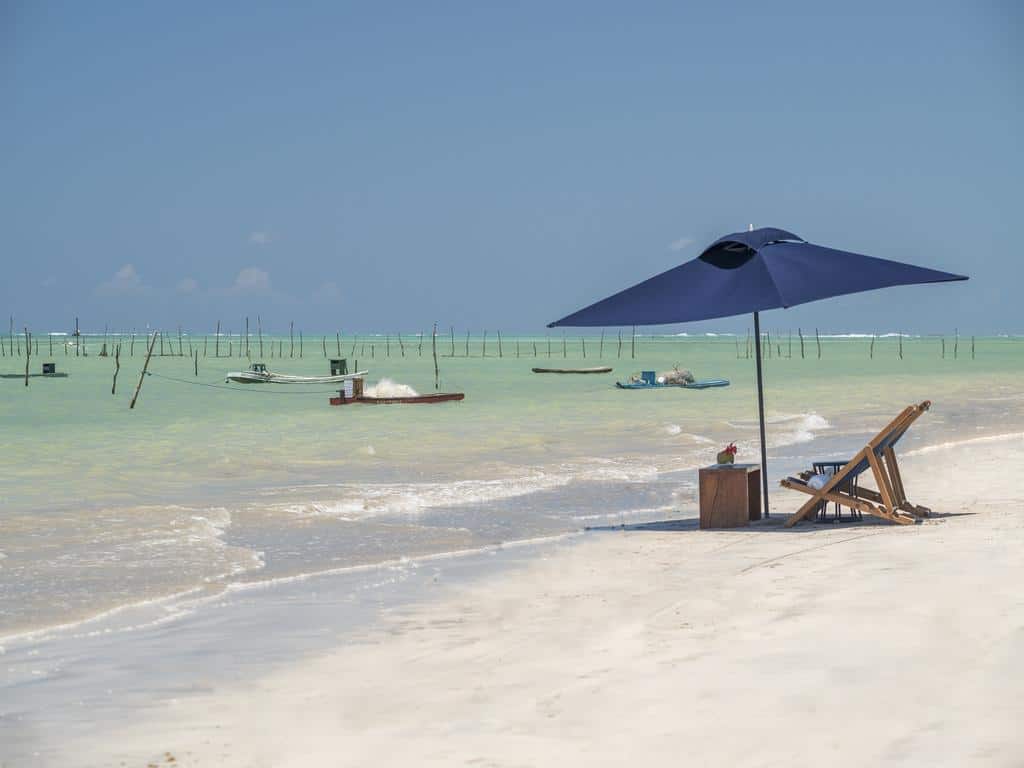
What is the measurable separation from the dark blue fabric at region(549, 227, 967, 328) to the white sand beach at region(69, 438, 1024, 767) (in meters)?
1.88

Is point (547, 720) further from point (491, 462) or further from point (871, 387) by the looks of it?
point (871, 387)

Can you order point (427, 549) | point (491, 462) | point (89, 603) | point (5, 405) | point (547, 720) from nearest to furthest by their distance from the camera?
point (547, 720)
point (89, 603)
point (427, 549)
point (491, 462)
point (5, 405)

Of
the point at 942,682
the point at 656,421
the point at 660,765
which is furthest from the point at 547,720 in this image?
the point at 656,421

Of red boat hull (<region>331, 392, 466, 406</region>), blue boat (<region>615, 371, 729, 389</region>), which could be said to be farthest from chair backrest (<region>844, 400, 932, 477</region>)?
blue boat (<region>615, 371, 729, 389</region>)

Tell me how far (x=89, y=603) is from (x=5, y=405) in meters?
27.9

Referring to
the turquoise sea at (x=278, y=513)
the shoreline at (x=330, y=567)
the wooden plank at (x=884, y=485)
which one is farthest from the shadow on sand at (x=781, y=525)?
the shoreline at (x=330, y=567)

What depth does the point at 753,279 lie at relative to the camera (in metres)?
7.67

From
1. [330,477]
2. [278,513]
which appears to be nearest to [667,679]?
[278,513]

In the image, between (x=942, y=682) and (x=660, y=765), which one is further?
(x=942, y=682)

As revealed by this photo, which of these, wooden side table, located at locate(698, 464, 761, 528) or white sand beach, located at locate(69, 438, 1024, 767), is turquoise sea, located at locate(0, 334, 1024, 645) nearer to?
wooden side table, located at locate(698, 464, 761, 528)

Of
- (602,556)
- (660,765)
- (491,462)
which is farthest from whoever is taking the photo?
(491,462)

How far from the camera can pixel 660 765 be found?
128 inches

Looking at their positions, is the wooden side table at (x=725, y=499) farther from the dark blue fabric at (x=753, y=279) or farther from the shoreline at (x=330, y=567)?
the dark blue fabric at (x=753, y=279)

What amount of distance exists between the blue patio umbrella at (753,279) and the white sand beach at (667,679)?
188cm
